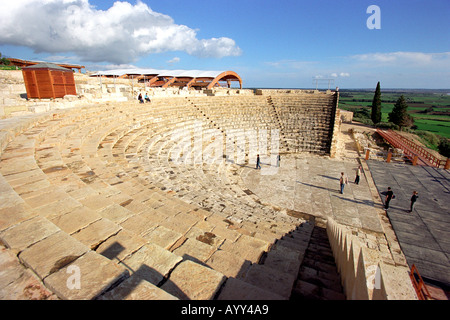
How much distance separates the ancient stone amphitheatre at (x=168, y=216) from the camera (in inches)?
84.7

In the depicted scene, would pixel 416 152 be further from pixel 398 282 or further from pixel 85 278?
pixel 85 278

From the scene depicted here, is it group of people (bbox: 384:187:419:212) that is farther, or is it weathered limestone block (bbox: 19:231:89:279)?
group of people (bbox: 384:187:419:212)

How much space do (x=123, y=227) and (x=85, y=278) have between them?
5.21 ft

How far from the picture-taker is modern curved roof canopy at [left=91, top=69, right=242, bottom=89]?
36.1m

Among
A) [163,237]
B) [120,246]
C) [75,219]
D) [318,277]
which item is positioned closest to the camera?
[120,246]

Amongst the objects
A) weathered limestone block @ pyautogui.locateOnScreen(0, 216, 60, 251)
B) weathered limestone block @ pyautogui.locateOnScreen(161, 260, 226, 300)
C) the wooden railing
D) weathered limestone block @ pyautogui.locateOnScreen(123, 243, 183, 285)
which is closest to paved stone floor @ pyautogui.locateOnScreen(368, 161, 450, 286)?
the wooden railing

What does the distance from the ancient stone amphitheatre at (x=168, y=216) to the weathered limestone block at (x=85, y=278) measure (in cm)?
1

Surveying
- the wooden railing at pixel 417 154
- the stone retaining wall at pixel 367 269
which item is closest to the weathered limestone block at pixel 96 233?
the stone retaining wall at pixel 367 269

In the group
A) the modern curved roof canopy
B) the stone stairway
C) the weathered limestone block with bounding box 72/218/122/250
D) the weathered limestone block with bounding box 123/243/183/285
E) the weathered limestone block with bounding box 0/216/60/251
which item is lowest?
the stone stairway

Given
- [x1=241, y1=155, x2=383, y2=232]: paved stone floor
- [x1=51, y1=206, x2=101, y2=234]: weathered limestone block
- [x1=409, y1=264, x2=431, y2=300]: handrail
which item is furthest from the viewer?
[x1=241, y1=155, x2=383, y2=232]: paved stone floor

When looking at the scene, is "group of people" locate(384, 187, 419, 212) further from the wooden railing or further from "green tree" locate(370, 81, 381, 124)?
"green tree" locate(370, 81, 381, 124)

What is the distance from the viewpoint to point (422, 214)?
29.1ft

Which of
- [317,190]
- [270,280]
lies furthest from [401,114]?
[270,280]

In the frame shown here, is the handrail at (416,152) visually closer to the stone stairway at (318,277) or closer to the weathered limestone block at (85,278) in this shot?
the stone stairway at (318,277)
